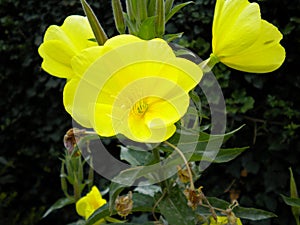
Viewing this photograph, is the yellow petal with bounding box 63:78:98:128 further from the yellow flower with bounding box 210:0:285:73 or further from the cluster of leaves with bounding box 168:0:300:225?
the cluster of leaves with bounding box 168:0:300:225

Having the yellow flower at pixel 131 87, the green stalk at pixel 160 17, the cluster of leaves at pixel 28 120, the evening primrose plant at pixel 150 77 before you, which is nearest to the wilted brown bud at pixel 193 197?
the evening primrose plant at pixel 150 77

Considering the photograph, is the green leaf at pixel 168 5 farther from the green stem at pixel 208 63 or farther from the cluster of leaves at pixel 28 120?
the cluster of leaves at pixel 28 120

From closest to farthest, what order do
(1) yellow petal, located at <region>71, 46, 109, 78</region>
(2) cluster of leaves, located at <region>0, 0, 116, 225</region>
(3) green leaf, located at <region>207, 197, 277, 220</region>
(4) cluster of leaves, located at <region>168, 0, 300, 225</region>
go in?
(1) yellow petal, located at <region>71, 46, 109, 78</region>, (3) green leaf, located at <region>207, 197, 277, 220</region>, (4) cluster of leaves, located at <region>168, 0, 300, 225</region>, (2) cluster of leaves, located at <region>0, 0, 116, 225</region>

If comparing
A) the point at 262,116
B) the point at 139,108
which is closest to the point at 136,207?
the point at 139,108

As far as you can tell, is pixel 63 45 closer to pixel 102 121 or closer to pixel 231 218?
pixel 102 121

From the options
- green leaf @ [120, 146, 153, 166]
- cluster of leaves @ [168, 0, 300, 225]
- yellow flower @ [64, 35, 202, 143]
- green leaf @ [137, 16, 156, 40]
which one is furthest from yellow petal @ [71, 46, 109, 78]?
cluster of leaves @ [168, 0, 300, 225]
